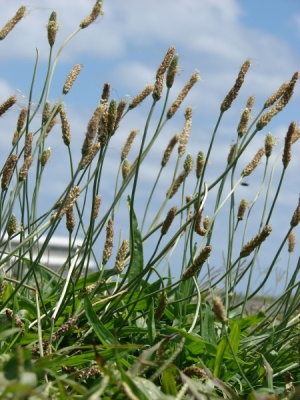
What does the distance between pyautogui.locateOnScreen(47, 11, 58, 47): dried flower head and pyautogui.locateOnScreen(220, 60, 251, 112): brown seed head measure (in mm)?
645

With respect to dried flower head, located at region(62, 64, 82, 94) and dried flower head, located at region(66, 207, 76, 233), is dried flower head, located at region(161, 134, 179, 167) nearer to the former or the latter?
dried flower head, located at region(62, 64, 82, 94)

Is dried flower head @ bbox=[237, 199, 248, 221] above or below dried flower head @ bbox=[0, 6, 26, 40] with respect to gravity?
below

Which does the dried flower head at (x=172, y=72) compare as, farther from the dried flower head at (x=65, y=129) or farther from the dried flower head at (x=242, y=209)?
the dried flower head at (x=242, y=209)

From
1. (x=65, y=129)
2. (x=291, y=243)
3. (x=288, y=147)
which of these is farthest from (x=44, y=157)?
(x=291, y=243)

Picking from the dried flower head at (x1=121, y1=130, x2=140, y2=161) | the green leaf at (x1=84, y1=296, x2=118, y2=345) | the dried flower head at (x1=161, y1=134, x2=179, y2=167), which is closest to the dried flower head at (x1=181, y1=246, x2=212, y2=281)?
the green leaf at (x1=84, y1=296, x2=118, y2=345)

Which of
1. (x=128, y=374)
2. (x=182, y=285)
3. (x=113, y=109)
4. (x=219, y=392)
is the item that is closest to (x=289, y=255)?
(x=182, y=285)

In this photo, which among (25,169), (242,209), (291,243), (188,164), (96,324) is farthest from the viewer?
(291,243)

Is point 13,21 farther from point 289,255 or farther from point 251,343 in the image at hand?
point 289,255

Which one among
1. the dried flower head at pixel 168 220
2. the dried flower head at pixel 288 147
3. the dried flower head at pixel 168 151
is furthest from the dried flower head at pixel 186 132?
the dried flower head at pixel 168 220

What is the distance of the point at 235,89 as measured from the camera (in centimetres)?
277

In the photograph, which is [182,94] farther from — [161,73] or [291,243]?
[291,243]

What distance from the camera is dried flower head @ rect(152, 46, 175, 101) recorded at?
2.62 meters

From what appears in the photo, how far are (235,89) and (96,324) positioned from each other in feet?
2.89

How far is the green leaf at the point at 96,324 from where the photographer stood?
2.40 meters
